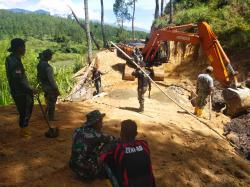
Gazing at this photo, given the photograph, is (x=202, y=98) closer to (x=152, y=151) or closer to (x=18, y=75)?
(x=152, y=151)

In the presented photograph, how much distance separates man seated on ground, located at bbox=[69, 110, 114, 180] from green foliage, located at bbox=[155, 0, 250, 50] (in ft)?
45.3

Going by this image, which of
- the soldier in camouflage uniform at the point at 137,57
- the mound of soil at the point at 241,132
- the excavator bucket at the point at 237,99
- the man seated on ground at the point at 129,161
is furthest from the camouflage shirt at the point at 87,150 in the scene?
the excavator bucket at the point at 237,99

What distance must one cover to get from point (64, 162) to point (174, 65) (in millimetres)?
14392

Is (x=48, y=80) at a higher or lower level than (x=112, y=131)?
higher

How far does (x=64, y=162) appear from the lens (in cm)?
650

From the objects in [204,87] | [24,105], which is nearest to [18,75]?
[24,105]

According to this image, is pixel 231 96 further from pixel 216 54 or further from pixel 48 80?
pixel 48 80

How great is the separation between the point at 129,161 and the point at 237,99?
29.1ft

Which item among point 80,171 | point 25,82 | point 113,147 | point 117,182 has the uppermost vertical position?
point 25,82

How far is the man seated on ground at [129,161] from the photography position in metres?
4.17

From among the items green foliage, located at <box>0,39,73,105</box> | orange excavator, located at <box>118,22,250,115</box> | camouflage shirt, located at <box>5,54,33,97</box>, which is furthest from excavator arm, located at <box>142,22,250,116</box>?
green foliage, located at <box>0,39,73,105</box>

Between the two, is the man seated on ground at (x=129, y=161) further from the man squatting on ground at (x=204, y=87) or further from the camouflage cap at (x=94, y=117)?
the man squatting on ground at (x=204, y=87)

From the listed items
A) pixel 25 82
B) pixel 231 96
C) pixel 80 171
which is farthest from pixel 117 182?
pixel 231 96

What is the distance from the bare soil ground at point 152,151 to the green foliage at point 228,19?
6526mm
